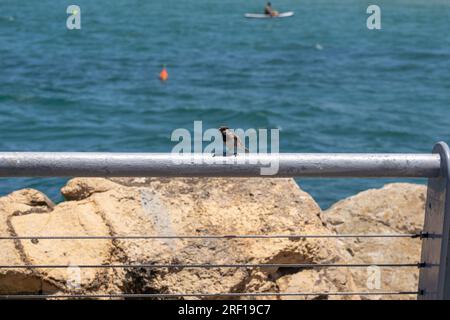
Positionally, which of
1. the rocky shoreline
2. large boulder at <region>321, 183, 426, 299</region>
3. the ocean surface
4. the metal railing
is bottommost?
the ocean surface

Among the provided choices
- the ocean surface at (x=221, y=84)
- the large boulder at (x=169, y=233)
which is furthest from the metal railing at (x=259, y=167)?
the ocean surface at (x=221, y=84)

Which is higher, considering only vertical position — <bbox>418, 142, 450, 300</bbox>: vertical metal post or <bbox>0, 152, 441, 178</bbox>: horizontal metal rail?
<bbox>0, 152, 441, 178</bbox>: horizontal metal rail

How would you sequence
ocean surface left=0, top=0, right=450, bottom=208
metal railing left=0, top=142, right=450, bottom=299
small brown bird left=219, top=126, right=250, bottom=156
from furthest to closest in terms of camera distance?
ocean surface left=0, top=0, right=450, bottom=208, small brown bird left=219, top=126, right=250, bottom=156, metal railing left=0, top=142, right=450, bottom=299

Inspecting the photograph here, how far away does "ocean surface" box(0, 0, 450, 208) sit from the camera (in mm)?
20016

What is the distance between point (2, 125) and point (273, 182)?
15.9 m

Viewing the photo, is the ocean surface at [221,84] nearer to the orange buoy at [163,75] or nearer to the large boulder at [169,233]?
the orange buoy at [163,75]

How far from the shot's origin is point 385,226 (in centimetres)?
778

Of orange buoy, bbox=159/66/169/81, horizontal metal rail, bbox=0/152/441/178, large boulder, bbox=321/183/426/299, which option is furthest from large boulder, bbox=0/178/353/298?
orange buoy, bbox=159/66/169/81

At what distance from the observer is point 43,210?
547 centimetres

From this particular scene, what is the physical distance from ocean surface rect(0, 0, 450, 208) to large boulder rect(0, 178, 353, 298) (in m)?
8.67

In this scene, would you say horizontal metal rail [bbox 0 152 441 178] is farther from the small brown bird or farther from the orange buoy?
the orange buoy

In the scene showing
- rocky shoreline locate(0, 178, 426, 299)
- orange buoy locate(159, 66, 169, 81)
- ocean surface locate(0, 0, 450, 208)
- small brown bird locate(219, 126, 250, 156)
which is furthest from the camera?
orange buoy locate(159, 66, 169, 81)

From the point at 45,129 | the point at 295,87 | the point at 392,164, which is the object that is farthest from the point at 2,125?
the point at 392,164

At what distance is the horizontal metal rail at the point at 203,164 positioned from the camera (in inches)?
117
